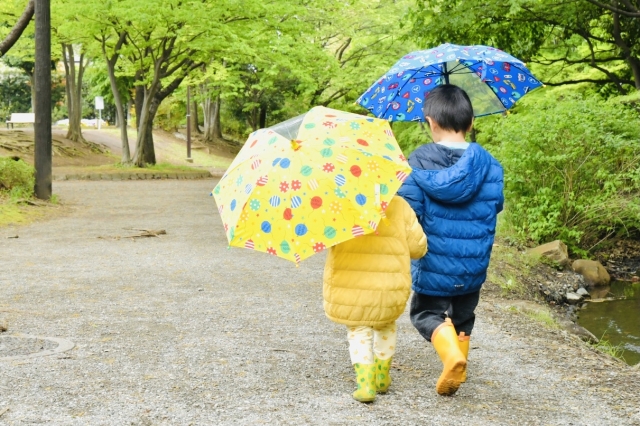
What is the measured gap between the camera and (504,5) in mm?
13219

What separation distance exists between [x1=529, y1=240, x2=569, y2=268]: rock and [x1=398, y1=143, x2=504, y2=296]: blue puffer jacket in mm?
6695

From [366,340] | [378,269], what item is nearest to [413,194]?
[378,269]

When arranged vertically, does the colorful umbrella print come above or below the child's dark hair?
below

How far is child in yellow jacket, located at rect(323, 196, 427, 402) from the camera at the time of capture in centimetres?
344

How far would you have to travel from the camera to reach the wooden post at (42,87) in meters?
13.5

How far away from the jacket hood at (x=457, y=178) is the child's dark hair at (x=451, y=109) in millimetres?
132

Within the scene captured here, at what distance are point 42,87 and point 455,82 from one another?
34.5ft

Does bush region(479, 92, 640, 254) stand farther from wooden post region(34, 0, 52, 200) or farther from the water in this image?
wooden post region(34, 0, 52, 200)

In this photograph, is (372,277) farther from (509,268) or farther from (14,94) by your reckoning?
(14,94)

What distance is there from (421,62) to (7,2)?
69.4ft

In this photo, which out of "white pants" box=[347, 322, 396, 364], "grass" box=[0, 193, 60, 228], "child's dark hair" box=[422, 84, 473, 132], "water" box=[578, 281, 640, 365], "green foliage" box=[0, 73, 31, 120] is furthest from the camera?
"green foliage" box=[0, 73, 31, 120]

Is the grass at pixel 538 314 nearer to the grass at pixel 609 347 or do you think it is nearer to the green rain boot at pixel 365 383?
the grass at pixel 609 347

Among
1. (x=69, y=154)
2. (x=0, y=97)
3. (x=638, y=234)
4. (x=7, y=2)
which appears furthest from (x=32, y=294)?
(x=0, y=97)

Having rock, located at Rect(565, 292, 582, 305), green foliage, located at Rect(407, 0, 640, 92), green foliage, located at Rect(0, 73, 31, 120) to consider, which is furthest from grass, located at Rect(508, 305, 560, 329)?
green foliage, located at Rect(0, 73, 31, 120)
